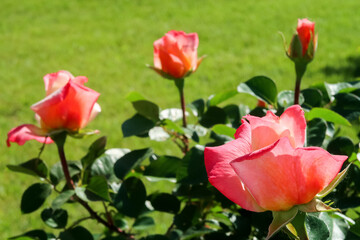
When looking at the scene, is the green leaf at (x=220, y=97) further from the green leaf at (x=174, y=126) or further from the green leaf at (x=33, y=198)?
the green leaf at (x=33, y=198)

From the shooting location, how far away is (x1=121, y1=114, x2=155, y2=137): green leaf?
0.70 meters

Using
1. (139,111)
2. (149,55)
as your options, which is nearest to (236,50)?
(149,55)

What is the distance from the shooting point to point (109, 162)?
0.73m

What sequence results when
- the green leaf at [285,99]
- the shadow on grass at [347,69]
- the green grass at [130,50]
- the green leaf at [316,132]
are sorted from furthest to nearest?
the shadow on grass at [347,69], the green grass at [130,50], the green leaf at [285,99], the green leaf at [316,132]

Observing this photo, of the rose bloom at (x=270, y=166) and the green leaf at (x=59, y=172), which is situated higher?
the rose bloom at (x=270, y=166)

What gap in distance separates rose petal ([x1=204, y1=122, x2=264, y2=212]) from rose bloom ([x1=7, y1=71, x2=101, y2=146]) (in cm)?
27

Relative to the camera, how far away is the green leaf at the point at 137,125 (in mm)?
701

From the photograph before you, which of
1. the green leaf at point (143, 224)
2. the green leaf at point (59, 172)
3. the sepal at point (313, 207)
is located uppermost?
the sepal at point (313, 207)

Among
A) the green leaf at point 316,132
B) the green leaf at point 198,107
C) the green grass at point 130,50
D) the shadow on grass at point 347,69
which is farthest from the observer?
the shadow on grass at point 347,69

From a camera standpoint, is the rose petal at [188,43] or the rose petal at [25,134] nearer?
the rose petal at [25,134]

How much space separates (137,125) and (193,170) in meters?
0.15

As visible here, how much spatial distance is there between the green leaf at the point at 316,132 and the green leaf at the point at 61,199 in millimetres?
300

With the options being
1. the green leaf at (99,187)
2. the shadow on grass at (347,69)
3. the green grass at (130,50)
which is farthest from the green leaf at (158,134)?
the shadow on grass at (347,69)

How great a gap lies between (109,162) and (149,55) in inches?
111
